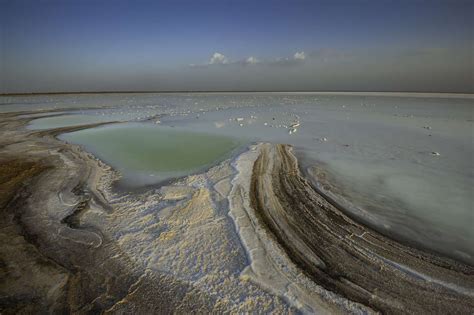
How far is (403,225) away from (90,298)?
4.59m

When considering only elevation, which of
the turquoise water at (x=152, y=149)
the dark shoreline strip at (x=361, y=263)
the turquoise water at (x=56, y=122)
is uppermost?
the turquoise water at (x=56, y=122)

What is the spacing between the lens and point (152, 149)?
28.3 feet

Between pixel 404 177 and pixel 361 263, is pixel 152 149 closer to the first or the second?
pixel 361 263

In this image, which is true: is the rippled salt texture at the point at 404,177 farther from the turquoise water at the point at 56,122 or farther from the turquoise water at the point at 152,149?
the turquoise water at the point at 56,122

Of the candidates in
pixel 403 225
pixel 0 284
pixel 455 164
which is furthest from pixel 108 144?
pixel 455 164

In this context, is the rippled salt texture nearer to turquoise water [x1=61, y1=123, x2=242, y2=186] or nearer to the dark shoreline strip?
the dark shoreline strip

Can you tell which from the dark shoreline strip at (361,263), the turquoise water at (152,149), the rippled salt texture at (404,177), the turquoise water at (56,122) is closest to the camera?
the dark shoreline strip at (361,263)

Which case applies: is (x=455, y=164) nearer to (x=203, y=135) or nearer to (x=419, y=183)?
(x=419, y=183)

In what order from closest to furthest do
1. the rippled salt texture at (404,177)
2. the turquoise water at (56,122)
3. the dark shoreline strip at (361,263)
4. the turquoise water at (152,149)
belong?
1. the dark shoreline strip at (361,263)
2. the rippled salt texture at (404,177)
3. the turquoise water at (152,149)
4. the turquoise water at (56,122)

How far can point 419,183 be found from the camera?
5629mm

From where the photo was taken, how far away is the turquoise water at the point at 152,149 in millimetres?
6453

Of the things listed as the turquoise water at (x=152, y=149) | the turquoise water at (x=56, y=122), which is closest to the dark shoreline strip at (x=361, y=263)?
the turquoise water at (x=152, y=149)

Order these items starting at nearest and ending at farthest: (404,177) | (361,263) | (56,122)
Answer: (361,263), (404,177), (56,122)

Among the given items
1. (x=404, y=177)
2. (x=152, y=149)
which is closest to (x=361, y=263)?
(x=404, y=177)
